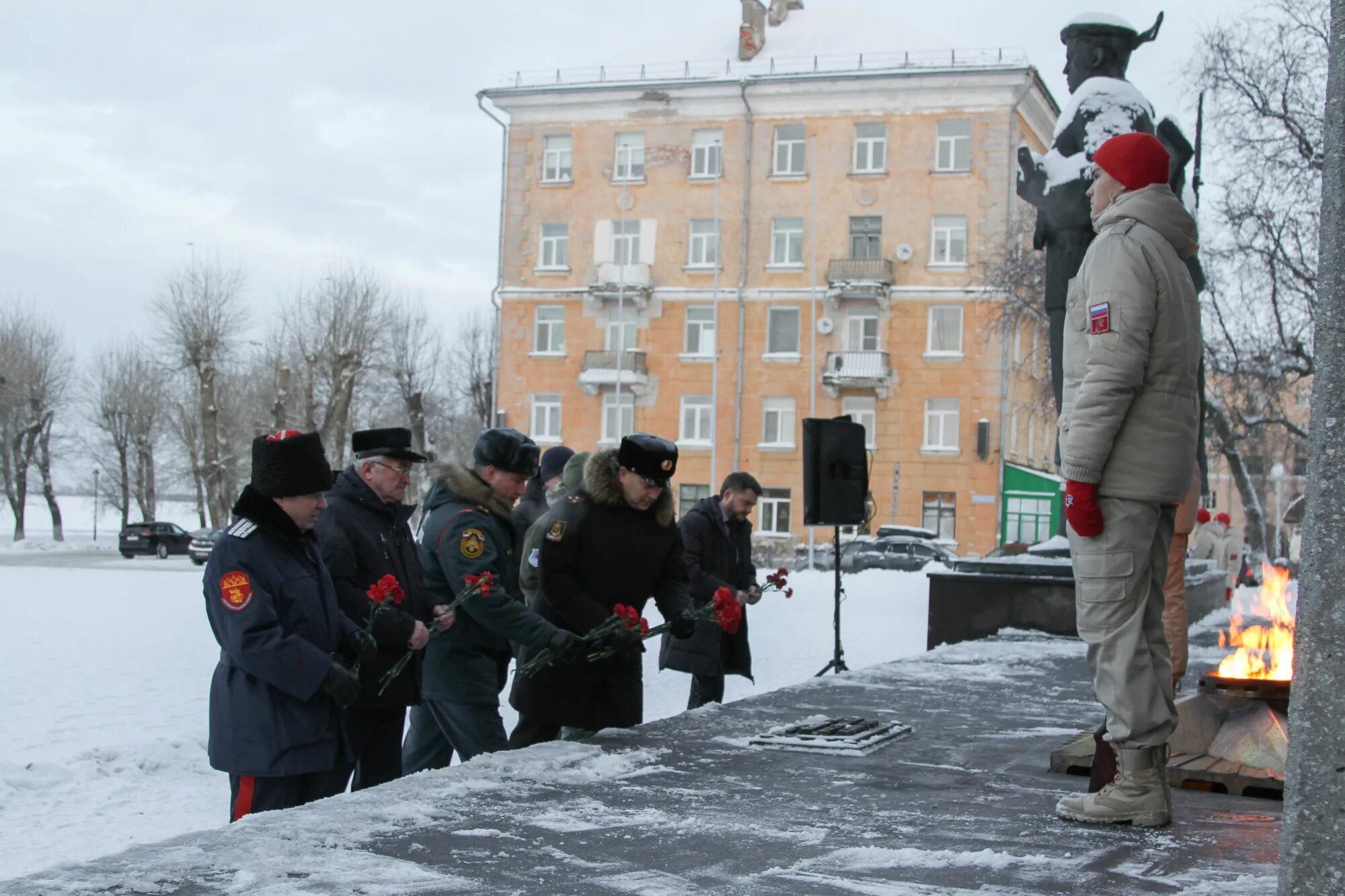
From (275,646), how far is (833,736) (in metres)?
2.49

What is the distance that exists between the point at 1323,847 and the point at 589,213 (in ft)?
130

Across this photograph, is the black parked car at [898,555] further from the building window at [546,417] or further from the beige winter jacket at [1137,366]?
the beige winter jacket at [1137,366]

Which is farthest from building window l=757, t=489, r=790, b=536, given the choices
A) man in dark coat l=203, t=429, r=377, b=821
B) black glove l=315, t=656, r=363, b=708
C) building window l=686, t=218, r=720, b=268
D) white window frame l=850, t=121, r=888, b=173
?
black glove l=315, t=656, r=363, b=708

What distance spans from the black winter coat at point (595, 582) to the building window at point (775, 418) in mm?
34226

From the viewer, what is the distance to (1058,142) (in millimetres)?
10156

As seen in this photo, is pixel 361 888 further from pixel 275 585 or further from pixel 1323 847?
pixel 1323 847

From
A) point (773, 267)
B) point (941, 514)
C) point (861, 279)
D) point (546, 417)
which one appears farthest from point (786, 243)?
point (941, 514)

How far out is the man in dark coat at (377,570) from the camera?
5.20 metres

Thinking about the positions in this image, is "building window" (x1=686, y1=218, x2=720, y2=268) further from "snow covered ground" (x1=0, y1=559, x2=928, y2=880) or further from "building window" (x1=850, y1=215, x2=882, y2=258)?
"snow covered ground" (x1=0, y1=559, x2=928, y2=880)

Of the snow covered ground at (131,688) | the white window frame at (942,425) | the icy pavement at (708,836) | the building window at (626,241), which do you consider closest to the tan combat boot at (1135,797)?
the icy pavement at (708,836)

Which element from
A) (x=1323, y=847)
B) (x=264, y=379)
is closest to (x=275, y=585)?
(x=1323, y=847)

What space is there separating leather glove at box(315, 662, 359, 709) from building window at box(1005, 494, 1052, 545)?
34.8 m

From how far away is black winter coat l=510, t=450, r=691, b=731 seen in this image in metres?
5.79

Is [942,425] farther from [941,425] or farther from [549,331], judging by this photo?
[549,331]
